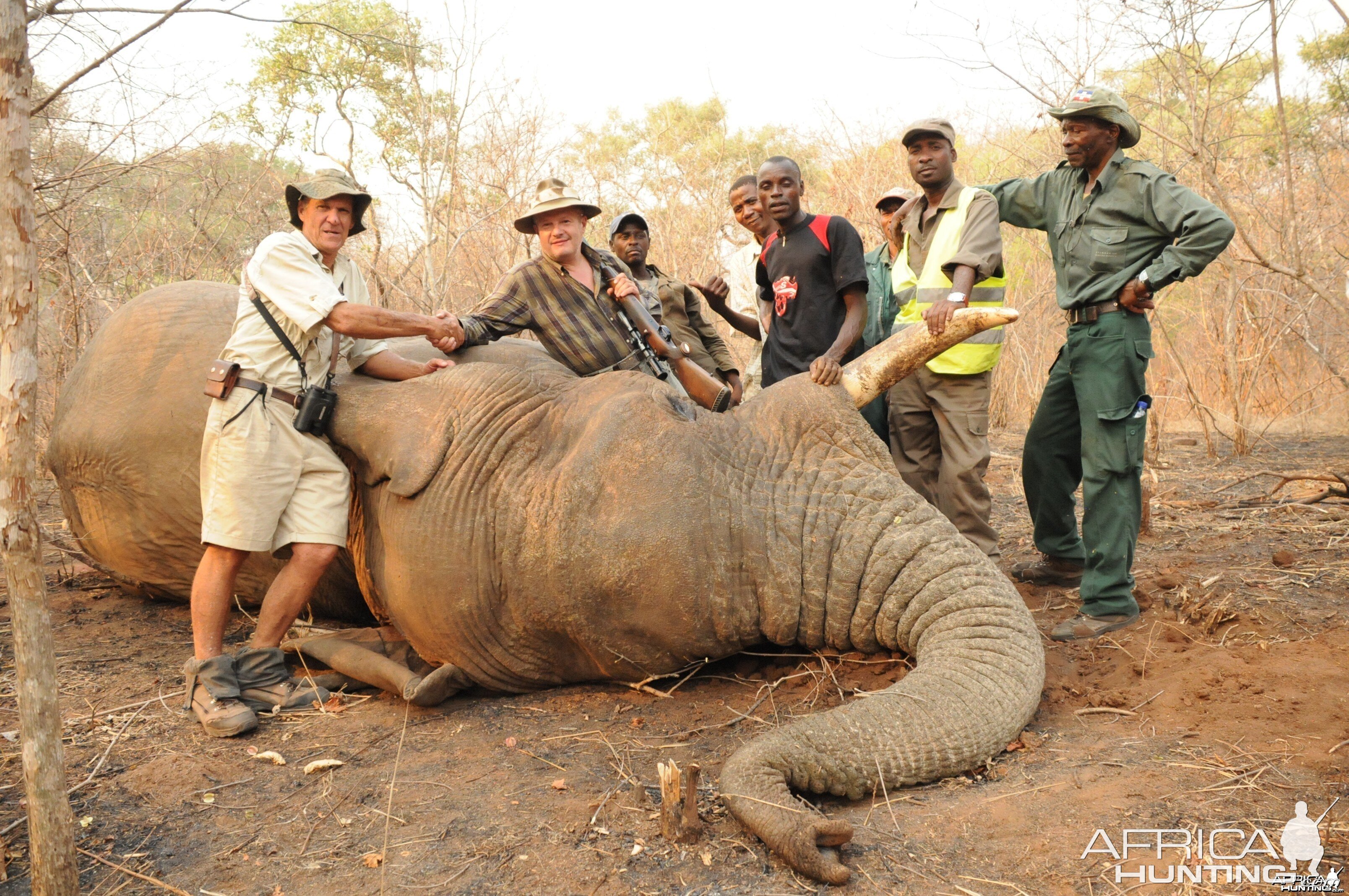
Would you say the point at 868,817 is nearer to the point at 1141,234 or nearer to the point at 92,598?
the point at 1141,234

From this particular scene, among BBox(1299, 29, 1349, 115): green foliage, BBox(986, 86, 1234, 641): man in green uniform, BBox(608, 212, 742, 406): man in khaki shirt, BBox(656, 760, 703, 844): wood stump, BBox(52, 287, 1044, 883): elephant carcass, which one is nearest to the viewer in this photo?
BBox(656, 760, 703, 844): wood stump

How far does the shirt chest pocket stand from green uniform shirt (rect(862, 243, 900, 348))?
1115 mm

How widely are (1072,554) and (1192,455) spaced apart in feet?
19.0

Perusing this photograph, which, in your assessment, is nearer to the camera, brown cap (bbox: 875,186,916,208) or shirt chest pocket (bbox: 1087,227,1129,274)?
shirt chest pocket (bbox: 1087,227,1129,274)

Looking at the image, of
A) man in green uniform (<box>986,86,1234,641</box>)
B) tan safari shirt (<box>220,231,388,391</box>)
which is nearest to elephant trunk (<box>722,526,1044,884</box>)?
man in green uniform (<box>986,86,1234,641</box>)

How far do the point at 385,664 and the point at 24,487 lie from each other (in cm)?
182

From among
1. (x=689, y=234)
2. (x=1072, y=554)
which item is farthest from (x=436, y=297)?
(x=1072, y=554)

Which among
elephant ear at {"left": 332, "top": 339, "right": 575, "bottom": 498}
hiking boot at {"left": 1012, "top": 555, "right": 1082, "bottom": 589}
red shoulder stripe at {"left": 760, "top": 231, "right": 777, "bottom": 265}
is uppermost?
red shoulder stripe at {"left": 760, "top": 231, "right": 777, "bottom": 265}

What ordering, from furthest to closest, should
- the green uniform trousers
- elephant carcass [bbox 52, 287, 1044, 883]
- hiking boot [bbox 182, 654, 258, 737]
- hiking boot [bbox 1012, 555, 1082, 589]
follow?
hiking boot [bbox 1012, 555, 1082, 589]
the green uniform trousers
hiking boot [bbox 182, 654, 258, 737]
elephant carcass [bbox 52, 287, 1044, 883]

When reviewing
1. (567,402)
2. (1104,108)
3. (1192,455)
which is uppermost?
(1104,108)

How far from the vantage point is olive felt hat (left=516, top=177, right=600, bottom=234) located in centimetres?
475

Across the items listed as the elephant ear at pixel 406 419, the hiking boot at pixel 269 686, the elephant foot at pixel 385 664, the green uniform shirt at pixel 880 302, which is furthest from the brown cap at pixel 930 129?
the hiking boot at pixel 269 686

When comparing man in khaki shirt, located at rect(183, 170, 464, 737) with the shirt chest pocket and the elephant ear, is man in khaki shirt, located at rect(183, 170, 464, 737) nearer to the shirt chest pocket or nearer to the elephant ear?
the elephant ear

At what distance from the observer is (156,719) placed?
3.95 m
